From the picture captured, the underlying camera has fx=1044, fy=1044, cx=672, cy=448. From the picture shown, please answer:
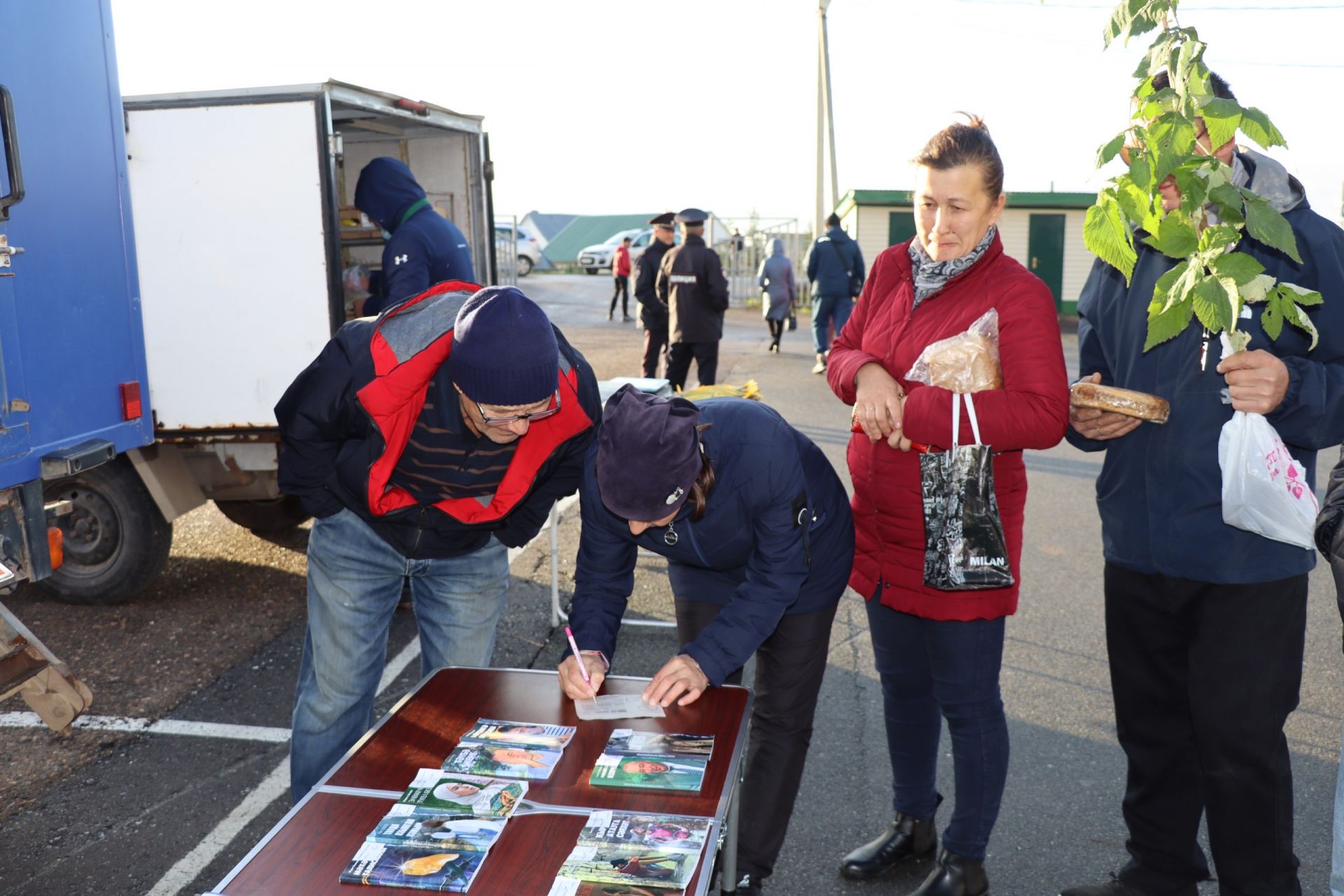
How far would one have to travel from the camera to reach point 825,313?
42.3 feet

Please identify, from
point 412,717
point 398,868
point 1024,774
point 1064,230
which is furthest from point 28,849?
point 1064,230

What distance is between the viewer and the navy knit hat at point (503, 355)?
84.2 inches

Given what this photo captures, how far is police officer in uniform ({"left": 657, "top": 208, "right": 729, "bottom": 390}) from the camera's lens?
9.16 m

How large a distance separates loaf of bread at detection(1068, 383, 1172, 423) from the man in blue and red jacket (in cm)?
115

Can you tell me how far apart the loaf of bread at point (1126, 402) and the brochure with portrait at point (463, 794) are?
145cm

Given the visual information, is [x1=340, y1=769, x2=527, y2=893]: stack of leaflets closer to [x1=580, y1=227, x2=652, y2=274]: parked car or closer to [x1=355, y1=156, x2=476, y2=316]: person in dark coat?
[x1=355, y1=156, x2=476, y2=316]: person in dark coat

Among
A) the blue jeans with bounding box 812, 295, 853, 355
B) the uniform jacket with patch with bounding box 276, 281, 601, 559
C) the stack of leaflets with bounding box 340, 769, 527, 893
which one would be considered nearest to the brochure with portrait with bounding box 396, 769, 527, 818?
the stack of leaflets with bounding box 340, 769, 527, 893

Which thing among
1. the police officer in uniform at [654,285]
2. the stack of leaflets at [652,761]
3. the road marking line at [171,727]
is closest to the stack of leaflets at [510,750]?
the stack of leaflets at [652,761]

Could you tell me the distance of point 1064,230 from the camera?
2314 centimetres

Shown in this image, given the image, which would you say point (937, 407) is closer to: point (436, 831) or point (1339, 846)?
point (1339, 846)

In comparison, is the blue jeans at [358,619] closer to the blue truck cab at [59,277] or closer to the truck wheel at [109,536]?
the blue truck cab at [59,277]

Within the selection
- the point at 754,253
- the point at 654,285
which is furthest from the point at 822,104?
the point at 654,285

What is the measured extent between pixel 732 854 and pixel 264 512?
4059 millimetres

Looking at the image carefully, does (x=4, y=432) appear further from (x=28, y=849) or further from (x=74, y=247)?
(x=28, y=849)
